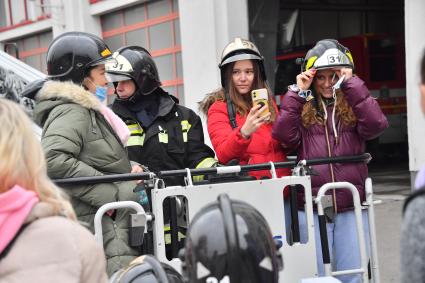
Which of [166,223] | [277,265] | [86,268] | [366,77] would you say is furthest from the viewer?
[366,77]

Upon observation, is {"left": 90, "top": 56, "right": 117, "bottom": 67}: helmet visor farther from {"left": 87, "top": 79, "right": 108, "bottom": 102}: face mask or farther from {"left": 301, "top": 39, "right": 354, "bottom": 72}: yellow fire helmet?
{"left": 301, "top": 39, "right": 354, "bottom": 72}: yellow fire helmet

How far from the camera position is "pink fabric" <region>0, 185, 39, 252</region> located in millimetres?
2004

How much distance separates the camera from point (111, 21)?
51.7 ft

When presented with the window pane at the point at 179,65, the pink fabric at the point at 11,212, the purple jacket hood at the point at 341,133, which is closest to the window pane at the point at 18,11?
the window pane at the point at 179,65

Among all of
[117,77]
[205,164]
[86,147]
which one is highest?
[117,77]

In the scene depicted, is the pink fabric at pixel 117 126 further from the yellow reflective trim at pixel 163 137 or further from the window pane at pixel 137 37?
the window pane at pixel 137 37

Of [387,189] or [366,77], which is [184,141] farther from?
[366,77]

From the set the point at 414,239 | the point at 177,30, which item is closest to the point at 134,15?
the point at 177,30

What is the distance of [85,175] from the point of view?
3.70 meters

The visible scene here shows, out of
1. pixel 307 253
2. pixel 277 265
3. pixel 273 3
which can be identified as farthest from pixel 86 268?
pixel 273 3

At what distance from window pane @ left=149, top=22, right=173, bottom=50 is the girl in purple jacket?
404 inches

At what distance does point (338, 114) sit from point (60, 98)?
169 centimetres

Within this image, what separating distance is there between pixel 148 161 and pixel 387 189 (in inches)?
347

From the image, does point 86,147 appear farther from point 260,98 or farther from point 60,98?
point 260,98
